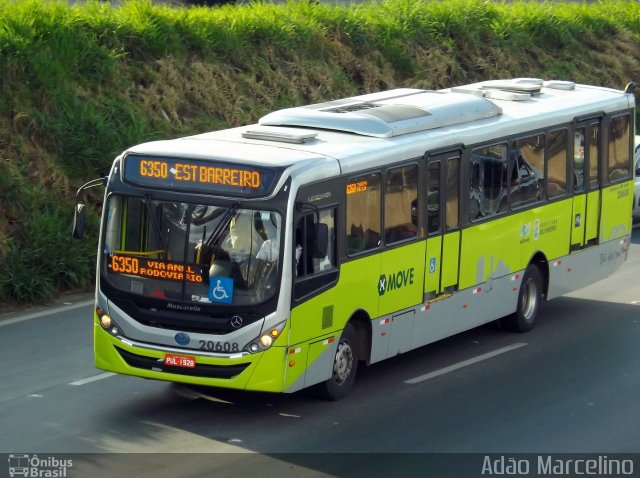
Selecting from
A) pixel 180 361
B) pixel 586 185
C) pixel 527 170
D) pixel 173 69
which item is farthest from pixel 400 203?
pixel 173 69

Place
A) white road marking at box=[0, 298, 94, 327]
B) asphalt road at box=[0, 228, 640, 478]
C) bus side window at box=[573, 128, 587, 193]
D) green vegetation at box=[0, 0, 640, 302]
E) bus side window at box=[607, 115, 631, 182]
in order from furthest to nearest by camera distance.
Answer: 1. green vegetation at box=[0, 0, 640, 302]
2. bus side window at box=[607, 115, 631, 182]
3. bus side window at box=[573, 128, 587, 193]
4. white road marking at box=[0, 298, 94, 327]
5. asphalt road at box=[0, 228, 640, 478]

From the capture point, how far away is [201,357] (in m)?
12.2

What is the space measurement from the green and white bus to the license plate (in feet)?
0.04

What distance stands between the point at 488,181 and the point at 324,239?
3.77 meters

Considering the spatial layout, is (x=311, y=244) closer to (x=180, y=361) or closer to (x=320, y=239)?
(x=320, y=239)

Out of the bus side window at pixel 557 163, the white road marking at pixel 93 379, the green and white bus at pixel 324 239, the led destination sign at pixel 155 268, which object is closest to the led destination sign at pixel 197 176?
the green and white bus at pixel 324 239

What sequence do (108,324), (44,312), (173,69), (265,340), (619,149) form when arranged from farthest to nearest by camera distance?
(173,69) < (619,149) < (44,312) < (108,324) < (265,340)

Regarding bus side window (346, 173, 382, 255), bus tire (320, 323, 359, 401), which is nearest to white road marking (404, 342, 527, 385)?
bus tire (320, 323, 359, 401)

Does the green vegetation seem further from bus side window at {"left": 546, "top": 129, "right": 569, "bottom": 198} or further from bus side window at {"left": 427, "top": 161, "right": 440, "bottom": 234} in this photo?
bus side window at {"left": 546, "top": 129, "right": 569, "bottom": 198}

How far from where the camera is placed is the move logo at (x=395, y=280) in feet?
44.8

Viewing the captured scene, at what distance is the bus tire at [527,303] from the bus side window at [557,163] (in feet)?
3.38

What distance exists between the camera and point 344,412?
12.9m

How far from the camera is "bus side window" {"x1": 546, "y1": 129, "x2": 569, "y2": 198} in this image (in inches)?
666

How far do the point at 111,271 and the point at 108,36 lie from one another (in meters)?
10.8
